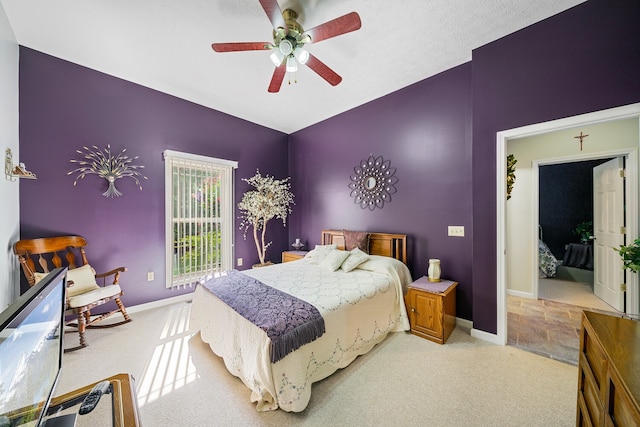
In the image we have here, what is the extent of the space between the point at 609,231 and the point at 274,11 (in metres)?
4.84

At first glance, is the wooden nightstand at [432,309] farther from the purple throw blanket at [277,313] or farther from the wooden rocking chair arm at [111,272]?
the wooden rocking chair arm at [111,272]

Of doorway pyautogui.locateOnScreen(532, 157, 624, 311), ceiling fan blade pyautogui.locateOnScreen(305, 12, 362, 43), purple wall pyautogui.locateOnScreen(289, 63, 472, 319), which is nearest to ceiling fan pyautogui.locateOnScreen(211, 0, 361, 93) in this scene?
ceiling fan blade pyautogui.locateOnScreen(305, 12, 362, 43)

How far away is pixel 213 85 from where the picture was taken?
3.23m

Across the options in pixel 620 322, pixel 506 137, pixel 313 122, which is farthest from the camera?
pixel 313 122

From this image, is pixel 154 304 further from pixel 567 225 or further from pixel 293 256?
pixel 567 225

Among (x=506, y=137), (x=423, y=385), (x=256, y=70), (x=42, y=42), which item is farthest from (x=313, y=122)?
(x=423, y=385)

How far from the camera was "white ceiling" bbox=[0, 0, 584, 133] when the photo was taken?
2018mm

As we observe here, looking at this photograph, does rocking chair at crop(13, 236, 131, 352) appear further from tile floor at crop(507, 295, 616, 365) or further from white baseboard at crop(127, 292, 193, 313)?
tile floor at crop(507, 295, 616, 365)

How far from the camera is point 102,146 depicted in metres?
2.94

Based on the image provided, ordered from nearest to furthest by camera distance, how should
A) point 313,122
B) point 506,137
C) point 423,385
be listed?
point 423,385 < point 506,137 < point 313,122

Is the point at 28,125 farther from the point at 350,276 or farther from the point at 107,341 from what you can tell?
the point at 350,276

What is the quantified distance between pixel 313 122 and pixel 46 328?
4344 mm

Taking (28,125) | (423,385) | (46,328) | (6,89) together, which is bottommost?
(423,385)

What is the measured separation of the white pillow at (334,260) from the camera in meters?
2.95
